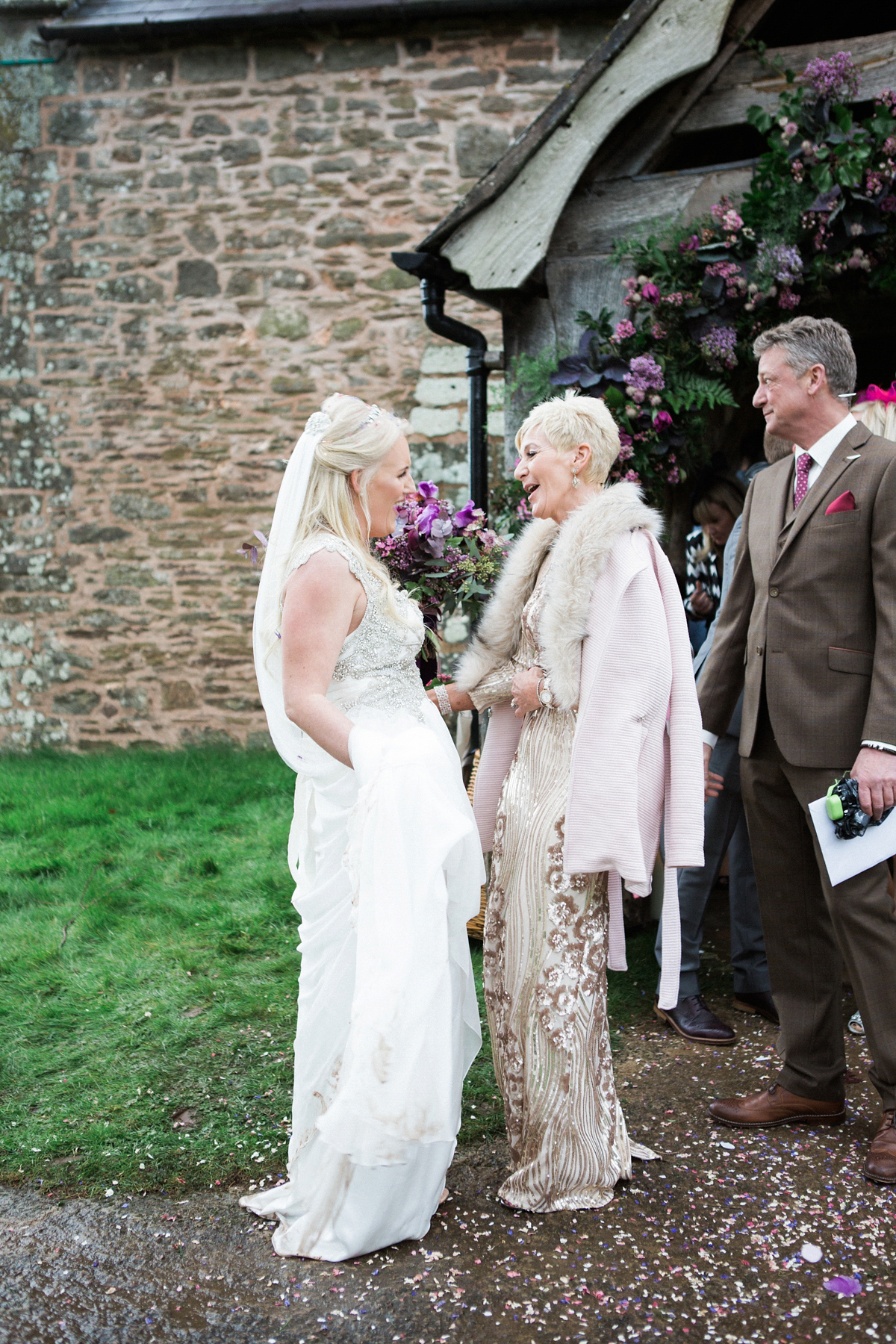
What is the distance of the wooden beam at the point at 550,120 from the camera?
13.8 feet

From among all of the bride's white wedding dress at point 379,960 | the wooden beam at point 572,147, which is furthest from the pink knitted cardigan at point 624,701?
the wooden beam at point 572,147

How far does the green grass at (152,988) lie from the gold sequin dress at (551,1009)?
46cm

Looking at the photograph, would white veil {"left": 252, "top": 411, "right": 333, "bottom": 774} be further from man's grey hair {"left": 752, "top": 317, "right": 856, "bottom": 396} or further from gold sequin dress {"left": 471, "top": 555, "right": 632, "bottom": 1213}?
man's grey hair {"left": 752, "top": 317, "right": 856, "bottom": 396}

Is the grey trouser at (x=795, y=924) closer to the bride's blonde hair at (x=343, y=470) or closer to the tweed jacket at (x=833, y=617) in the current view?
the tweed jacket at (x=833, y=617)

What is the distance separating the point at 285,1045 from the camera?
11.7 ft

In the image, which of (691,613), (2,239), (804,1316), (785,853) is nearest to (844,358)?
(785,853)

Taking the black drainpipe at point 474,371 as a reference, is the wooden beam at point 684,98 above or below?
above

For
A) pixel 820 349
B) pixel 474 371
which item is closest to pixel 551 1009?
pixel 820 349

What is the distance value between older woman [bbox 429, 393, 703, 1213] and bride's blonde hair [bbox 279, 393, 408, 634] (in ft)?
1.50

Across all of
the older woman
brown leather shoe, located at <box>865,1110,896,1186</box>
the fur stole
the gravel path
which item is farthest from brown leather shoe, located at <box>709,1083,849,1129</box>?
the fur stole

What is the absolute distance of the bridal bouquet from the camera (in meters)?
3.03

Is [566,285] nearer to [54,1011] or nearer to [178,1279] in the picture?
[54,1011]

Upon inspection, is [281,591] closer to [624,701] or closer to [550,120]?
[624,701]

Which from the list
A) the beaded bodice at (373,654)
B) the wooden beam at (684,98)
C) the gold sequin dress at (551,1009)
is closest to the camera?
the beaded bodice at (373,654)
